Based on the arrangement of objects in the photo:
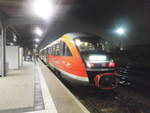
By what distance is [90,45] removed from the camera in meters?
5.95

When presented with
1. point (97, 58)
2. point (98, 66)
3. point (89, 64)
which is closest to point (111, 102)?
point (98, 66)

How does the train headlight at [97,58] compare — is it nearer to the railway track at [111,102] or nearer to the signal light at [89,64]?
the signal light at [89,64]

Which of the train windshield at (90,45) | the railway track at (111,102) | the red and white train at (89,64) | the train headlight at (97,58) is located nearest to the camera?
the railway track at (111,102)

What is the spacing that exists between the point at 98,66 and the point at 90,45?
42.0 inches

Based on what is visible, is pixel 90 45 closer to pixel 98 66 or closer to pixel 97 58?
pixel 97 58

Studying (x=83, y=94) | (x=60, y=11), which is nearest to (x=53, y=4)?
(x=60, y=11)

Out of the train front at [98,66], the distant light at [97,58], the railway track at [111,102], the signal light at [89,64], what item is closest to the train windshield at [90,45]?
the train front at [98,66]

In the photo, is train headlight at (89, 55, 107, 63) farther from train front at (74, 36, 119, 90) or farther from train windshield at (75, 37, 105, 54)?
train windshield at (75, 37, 105, 54)

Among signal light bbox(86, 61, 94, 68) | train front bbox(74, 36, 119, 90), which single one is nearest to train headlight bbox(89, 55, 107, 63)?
train front bbox(74, 36, 119, 90)

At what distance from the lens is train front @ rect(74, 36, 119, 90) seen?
5.16 metres

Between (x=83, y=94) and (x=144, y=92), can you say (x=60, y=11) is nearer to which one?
(x=83, y=94)

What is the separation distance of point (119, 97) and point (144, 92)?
4.62 ft

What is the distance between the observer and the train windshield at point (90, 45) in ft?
18.5

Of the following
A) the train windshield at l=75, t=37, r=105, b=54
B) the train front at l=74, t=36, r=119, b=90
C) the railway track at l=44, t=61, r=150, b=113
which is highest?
the train windshield at l=75, t=37, r=105, b=54
